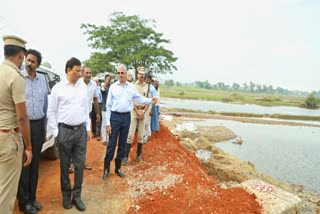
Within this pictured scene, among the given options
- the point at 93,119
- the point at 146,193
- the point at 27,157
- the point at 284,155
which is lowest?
the point at 284,155

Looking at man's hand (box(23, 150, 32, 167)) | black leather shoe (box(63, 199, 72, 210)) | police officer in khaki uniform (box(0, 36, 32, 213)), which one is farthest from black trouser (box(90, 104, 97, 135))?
police officer in khaki uniform (box(0, 36, 32, 213))

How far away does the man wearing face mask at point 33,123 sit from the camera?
2906 millimetres

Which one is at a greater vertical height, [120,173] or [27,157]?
[27,157]

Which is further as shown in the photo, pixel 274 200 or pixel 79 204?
pixel 274 200

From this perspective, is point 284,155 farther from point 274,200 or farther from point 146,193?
point 146,193

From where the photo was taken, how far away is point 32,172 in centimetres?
304

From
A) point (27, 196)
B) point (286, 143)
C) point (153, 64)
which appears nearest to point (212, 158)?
point (27, 196)

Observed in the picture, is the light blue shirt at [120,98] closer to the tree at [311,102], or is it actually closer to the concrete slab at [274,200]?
the concrete slab at [274,200]

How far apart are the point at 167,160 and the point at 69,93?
3.18 metres

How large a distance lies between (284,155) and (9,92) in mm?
14566

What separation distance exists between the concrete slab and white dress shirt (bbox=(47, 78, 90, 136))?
3732 mm

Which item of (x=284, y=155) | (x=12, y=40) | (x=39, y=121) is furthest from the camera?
(x=284, y=155)

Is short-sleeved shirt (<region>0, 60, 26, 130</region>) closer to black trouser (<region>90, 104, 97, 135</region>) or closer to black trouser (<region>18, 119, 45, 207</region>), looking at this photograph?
black trouser (<region>18, 119, 45, 207</region>)

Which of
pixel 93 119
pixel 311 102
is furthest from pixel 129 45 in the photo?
pixel 311 102
